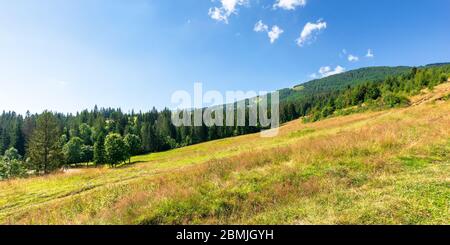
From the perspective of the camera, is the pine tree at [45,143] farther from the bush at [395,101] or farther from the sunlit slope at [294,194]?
the bush at [395,101]

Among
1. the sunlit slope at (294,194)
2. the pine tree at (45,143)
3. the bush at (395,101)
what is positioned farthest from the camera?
the bush at (395,101)

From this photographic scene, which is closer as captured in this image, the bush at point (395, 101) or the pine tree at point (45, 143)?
the pine tree at point (45, 143)

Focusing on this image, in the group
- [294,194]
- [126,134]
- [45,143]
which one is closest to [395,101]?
[294,194]

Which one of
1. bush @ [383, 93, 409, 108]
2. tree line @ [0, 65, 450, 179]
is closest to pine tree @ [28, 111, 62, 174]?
tree line @ [0, 65, 450, 179]

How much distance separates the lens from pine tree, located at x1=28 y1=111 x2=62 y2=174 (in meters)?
45.6

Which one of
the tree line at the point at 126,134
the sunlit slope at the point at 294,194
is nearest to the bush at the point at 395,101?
the tree line at the point at 126,134

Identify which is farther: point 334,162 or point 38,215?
point 334,162

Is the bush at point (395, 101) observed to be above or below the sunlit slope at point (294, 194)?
above

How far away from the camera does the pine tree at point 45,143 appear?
150 ft
